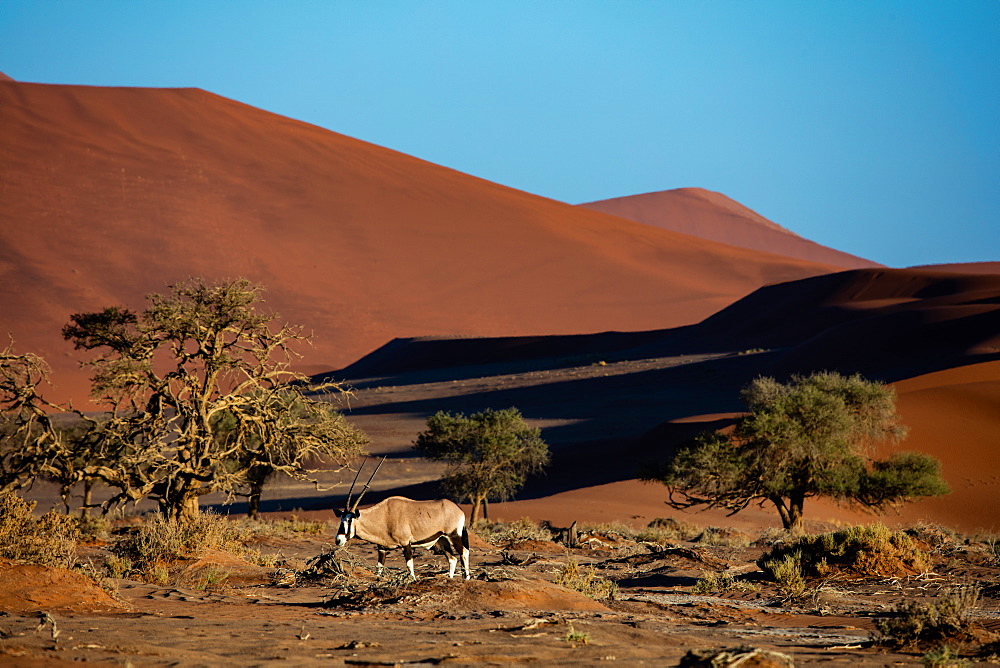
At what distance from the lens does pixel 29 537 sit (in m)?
10.7

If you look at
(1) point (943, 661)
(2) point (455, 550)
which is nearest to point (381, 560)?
(2) point (455, 550)

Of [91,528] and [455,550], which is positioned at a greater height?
[455,550]

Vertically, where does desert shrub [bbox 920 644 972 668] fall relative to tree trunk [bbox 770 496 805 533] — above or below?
above

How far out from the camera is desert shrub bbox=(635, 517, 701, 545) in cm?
2090

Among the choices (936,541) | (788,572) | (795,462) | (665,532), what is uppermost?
(795,462)

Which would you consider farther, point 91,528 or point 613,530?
point 613,530

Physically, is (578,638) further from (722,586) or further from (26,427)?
(26,427)

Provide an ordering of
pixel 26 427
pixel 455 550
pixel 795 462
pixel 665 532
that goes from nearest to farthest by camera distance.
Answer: pixel 455 550 < pixel 26 427 < pixel 665 532 < pixel 795 462

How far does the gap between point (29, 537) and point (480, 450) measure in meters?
19.1

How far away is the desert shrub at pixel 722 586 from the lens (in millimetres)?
12648

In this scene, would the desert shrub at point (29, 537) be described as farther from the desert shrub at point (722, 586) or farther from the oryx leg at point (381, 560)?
the desert shrub at point (722, 586)

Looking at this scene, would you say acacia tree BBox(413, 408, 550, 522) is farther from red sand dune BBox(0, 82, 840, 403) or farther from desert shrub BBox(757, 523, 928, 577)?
red sand dune BBox(0, 82, 840, 403)

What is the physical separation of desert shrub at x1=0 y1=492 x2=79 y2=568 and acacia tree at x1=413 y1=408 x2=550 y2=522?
17419 mm

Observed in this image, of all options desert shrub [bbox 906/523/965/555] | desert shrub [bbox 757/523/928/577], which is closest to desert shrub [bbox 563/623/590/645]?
desert shrub [bbox 757/523/928/577]
